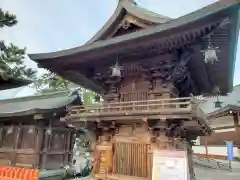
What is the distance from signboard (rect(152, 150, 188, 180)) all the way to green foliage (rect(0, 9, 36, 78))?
909 centimetres

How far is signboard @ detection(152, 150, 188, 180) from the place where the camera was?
6203 mm

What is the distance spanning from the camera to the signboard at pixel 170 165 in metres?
6.20

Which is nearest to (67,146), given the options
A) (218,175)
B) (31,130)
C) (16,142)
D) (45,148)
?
(45,148)

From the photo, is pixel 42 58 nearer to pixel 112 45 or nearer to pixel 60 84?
pixel 112 45

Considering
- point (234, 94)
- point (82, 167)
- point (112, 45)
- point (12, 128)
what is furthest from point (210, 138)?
point (112, 45)

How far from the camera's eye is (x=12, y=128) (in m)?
14.5

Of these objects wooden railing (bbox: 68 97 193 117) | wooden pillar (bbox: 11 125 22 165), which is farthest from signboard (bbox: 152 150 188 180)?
wooden pillar (bbox: 11 125 22 165)

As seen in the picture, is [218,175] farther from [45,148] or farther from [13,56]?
[13,56]

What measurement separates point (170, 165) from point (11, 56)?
41.6 ft

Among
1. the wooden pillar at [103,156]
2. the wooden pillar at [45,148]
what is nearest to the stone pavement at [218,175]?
the wooden pillar at [103,156]

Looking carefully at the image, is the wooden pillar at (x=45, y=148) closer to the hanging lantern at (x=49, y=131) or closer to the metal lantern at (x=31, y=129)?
the hanging lantern at (x=49, y=131)

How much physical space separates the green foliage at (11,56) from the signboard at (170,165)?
29.8ft

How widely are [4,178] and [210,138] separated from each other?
87.2ft

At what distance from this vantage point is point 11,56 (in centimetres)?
1441
